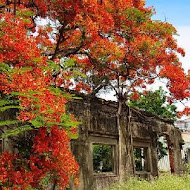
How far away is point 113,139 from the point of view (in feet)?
47.4

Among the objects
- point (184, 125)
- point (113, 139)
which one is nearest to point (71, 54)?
point (113, 139)

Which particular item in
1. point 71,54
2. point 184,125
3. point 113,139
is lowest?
point 113,139

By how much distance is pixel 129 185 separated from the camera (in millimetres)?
11680

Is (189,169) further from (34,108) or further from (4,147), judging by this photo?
(34,108)

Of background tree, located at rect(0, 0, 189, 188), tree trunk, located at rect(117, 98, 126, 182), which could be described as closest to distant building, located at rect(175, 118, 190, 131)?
background tree, located at rect(0, 0, 189, 188)

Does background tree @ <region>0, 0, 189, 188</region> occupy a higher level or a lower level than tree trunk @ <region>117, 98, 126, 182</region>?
higher

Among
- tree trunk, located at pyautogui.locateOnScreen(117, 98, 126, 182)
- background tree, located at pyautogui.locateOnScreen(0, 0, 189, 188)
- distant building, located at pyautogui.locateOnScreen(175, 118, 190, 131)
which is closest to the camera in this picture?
background tree, located at pyautogui.locateOnScreen(0, 0, 189, 188)

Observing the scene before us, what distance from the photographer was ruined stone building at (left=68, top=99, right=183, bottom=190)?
12.7 meters

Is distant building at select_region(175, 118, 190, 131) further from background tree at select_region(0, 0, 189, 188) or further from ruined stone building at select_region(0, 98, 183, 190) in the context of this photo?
background tree at select_region(0, 0, 189, 188)

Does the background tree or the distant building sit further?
the distant building

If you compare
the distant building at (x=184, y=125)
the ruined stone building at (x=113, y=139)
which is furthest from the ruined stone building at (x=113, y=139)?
the distant building at (x=184, y=125)

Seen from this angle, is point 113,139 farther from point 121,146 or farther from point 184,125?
point 184,125

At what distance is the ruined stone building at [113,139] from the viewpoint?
41.7 ft

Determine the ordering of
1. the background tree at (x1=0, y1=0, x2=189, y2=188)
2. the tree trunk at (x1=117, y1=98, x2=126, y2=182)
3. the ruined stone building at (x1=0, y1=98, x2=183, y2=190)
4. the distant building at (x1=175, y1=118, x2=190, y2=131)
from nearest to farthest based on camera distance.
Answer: the background tree at (x1=0, y1=0, x2=189, y2=188), the ruined stone building at (x1=0, y1=98, x2=183, y2=190), the tree trunk at (x1=117, y1=98, x2=126, y2=182), the distant building at (x1=175, y1=118, x2=190, y2=131)
